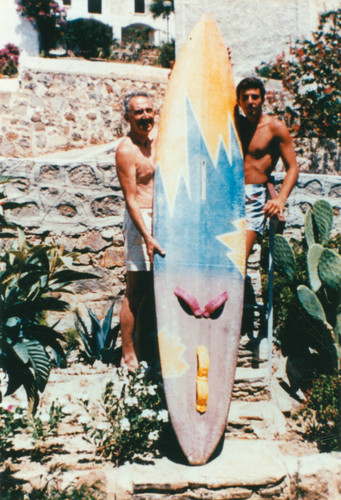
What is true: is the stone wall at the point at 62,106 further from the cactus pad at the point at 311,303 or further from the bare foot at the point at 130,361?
the cactus pad at the point at 311,303

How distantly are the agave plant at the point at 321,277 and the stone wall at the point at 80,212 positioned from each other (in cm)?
137

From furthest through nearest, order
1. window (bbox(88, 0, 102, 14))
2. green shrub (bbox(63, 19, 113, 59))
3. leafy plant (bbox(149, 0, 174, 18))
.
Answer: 1. window (bbox(88, 0, 102, 14))
2. leafy plant (bbox(149, 0, 174, 18))
3. green shrub (bbox(63, 19, 113, 59))

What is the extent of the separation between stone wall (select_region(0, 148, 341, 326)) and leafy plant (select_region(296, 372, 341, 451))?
1689mm

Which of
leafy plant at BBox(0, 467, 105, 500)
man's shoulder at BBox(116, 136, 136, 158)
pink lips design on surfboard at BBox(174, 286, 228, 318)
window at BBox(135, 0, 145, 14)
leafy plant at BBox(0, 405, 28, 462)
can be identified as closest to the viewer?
leafy plant at BBox(0, 467, 105, 500)

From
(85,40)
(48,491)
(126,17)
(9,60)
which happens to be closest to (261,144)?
(48,491)

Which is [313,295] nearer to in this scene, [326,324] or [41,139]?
[326,324]

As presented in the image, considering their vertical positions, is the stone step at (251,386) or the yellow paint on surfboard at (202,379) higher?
the yellow paint on surfboard at (202,379)

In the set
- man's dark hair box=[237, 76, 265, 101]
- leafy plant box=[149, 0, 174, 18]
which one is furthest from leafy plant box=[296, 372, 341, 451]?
leafy plant box=[149, 0, 174, 18]

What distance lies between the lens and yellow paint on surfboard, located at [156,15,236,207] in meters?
3.34

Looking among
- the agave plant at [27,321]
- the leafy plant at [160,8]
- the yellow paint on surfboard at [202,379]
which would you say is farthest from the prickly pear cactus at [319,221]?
the leafy plant at [160,8]

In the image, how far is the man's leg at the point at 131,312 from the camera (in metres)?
3.40

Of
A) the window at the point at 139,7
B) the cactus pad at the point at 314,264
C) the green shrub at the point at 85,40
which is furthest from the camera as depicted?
the window at the point at 139,7

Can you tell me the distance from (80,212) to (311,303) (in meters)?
2.02

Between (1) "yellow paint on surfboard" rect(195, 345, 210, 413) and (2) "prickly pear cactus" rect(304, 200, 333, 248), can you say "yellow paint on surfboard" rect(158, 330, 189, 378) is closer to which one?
(1) "yellow paint on surfboard" rect(195, 345, 210, 413)
